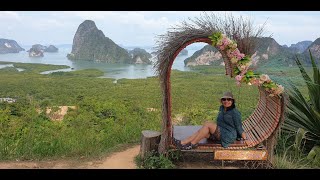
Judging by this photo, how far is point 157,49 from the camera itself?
479cm

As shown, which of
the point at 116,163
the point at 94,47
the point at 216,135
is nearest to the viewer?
the point at 216,135

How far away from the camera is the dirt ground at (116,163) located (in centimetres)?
501

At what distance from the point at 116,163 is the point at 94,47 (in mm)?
60891

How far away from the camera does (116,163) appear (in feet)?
17.2

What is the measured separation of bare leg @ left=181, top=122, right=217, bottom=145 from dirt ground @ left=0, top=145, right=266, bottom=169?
0.35 m

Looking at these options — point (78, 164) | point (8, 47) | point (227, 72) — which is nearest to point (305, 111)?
point (227, 72)

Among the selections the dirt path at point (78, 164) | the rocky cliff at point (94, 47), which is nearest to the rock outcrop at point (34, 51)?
the rocky cliff at point (94, 47)

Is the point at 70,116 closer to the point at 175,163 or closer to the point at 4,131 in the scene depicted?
the point at 4,131

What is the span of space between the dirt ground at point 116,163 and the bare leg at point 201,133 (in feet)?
1.15

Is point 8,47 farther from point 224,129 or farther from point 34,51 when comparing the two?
point 224,129

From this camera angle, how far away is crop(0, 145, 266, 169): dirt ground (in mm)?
5008

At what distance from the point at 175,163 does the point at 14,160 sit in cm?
215

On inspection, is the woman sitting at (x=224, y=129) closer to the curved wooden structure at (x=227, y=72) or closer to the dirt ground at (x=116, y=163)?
the curved wooden structure at (x=227, y=72)

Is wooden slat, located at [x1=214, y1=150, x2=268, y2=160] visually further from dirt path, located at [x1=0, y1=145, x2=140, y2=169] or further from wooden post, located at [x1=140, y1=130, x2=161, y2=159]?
dirt path, located at [x1=0, y1=145, x2=140, y2=169]
